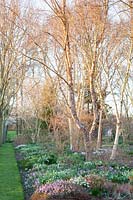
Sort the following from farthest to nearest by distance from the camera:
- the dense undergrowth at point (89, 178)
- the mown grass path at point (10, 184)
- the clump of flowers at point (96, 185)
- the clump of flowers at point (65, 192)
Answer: the mown grass path at point (10, 184), the dense undergrowth at point (89, 178), the clump of flowers at point (96, 185), the clump of flowers at point (65, 192)

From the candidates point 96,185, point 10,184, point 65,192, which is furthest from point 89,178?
point 10,184

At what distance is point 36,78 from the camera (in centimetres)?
3794

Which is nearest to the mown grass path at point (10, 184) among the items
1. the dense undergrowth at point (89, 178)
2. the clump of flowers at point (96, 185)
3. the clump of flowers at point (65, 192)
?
the dense undergrowth at point (89, 178)

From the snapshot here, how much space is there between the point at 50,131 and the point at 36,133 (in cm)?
139

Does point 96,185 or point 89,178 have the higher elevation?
point 89,178

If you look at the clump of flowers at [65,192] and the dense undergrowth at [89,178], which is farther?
the dense undergrowth at [89,178]

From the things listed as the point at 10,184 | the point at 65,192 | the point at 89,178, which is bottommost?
the point at 10,184

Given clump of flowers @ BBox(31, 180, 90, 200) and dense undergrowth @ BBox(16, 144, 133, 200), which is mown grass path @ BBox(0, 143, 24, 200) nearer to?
dense undergrowth @ BBox(16, 144, 133, 200)

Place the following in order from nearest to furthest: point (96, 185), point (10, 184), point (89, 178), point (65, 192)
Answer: point (65, 192)
point (96, 185)
point (89, 178)
point (10, 184)

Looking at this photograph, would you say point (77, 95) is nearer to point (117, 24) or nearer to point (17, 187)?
point (117, 24)

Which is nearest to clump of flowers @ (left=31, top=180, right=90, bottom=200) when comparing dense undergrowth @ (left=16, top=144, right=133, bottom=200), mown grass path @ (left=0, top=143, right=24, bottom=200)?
dense undergrowth @ (left=16, top=144, right=133, bottom=200)

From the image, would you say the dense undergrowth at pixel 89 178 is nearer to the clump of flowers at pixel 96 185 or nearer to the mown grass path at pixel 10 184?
the clump of flowers at pixel 96 185

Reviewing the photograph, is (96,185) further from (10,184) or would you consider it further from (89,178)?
(10,184)

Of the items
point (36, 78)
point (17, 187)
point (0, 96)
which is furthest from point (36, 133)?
point (17, 187)
